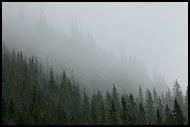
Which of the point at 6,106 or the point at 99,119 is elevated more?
the point at 6,106

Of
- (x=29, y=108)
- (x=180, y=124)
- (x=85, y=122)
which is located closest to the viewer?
(x=180, y=124)

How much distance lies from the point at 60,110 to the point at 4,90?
3346 cm

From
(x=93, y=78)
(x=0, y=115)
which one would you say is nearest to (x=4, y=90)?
(x=0, y=115)

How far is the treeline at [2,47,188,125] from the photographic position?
65875 mm

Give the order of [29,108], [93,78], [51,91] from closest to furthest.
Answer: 1. [29,108]
2. [51,91]
3. [93,78]

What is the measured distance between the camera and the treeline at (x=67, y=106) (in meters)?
65.9

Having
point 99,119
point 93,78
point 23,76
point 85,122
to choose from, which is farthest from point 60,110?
point 93,78

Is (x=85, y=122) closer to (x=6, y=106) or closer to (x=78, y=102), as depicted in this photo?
(x=78, y=102)

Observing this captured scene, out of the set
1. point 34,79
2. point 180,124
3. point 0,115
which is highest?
point 34,79

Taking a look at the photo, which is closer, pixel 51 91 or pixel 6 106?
pixel 6 106

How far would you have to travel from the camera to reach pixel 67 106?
94.3 m

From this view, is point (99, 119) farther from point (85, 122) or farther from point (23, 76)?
point (23, 76)

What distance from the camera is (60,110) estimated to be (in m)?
73.9

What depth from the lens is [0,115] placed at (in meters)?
69.6
